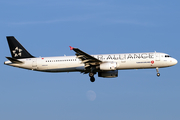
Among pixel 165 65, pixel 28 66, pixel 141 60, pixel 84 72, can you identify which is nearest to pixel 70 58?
pixel 84 72

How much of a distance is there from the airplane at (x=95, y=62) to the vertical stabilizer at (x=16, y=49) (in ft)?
0.66

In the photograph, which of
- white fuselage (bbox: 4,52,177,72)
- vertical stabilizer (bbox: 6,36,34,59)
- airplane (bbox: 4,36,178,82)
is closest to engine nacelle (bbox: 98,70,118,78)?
airplane (bbox: 4,36,178,82)

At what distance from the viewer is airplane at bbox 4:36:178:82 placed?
61.8 metres

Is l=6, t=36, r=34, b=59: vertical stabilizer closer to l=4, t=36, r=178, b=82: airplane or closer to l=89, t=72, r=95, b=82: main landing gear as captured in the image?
l=4, t=36, r=178, b=82: airplane

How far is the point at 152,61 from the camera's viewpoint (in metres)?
62.3

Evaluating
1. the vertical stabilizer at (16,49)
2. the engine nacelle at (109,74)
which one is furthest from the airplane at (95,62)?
the vertical stabilizer at (16,49)

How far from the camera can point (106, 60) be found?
2482 inches

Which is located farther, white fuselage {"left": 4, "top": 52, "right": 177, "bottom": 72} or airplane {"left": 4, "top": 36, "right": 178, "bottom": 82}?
white fuselage {"left": 4, "top": 52, "right": 177, "bottom": 72}

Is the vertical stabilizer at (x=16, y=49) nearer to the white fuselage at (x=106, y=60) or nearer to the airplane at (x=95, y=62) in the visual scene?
the airplane at (x=95, y=62)

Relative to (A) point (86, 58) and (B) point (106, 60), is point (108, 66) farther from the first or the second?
(A) point (86, 58)

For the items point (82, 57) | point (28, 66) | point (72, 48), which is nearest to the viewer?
point (72, 48)

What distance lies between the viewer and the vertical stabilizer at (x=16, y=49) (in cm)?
6682

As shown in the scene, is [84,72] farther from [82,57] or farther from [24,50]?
[24,50]

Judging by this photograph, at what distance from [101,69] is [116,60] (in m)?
3.20
